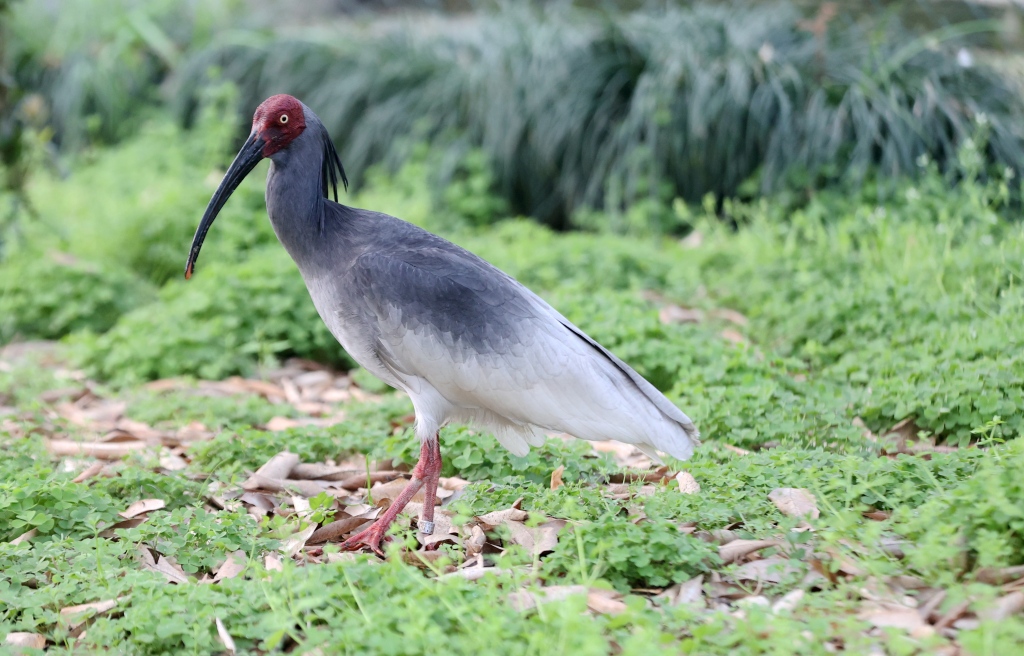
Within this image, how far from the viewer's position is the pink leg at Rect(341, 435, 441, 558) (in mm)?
3631

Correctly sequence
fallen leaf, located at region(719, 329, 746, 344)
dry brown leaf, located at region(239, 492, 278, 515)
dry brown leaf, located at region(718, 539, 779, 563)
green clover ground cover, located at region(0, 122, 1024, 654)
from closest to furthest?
1. green clover ground cover, located at region(0, 122, 1024, 654)
2. dry brown leaf, located at region(718, 539, 779, 563)
3. dry brown leaf, located at region(239, 492, 278, 515)
4. fallen leaf, located at region(719, 329, 746, 344)

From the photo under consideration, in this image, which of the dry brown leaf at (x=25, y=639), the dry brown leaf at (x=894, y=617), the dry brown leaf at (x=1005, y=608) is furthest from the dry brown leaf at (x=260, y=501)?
the dry brown leaf at (x=1005, y=608)

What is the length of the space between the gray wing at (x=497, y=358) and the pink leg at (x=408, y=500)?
245 millimetres

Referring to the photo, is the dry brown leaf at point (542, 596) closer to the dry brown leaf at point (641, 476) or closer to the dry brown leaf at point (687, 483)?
the dry brown leaf at point (687, 483)

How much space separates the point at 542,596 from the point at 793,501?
1083 mm

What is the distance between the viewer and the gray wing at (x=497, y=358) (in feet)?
11.8

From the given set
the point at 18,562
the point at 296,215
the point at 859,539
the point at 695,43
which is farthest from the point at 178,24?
the point at 859,539

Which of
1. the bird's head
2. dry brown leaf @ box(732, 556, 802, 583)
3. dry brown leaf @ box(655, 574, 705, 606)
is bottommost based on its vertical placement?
dry brown leaf @ box(655, 574, 705, 606)

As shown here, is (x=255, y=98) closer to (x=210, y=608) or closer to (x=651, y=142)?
(x=651, y=142)

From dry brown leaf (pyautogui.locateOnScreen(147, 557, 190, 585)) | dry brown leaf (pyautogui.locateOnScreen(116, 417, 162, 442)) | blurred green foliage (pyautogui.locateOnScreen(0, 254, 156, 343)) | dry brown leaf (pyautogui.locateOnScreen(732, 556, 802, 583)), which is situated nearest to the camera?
dry brown leaf (pyautogui.locateOnScreen(732, 556, 802, 583))

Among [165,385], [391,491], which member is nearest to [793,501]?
[391,491]

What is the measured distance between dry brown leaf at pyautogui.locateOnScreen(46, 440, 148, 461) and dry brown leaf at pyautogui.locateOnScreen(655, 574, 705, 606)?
2.55 m

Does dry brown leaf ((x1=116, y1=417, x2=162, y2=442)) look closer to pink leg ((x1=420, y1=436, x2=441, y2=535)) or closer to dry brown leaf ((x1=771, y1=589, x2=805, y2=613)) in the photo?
pink leg ((x1=420, y1=436, x2=441, y2=535))

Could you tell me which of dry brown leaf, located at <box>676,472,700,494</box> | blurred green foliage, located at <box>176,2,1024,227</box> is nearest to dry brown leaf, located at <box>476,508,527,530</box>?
dry brown leaf, located at <box>676,472,700,494</box>
